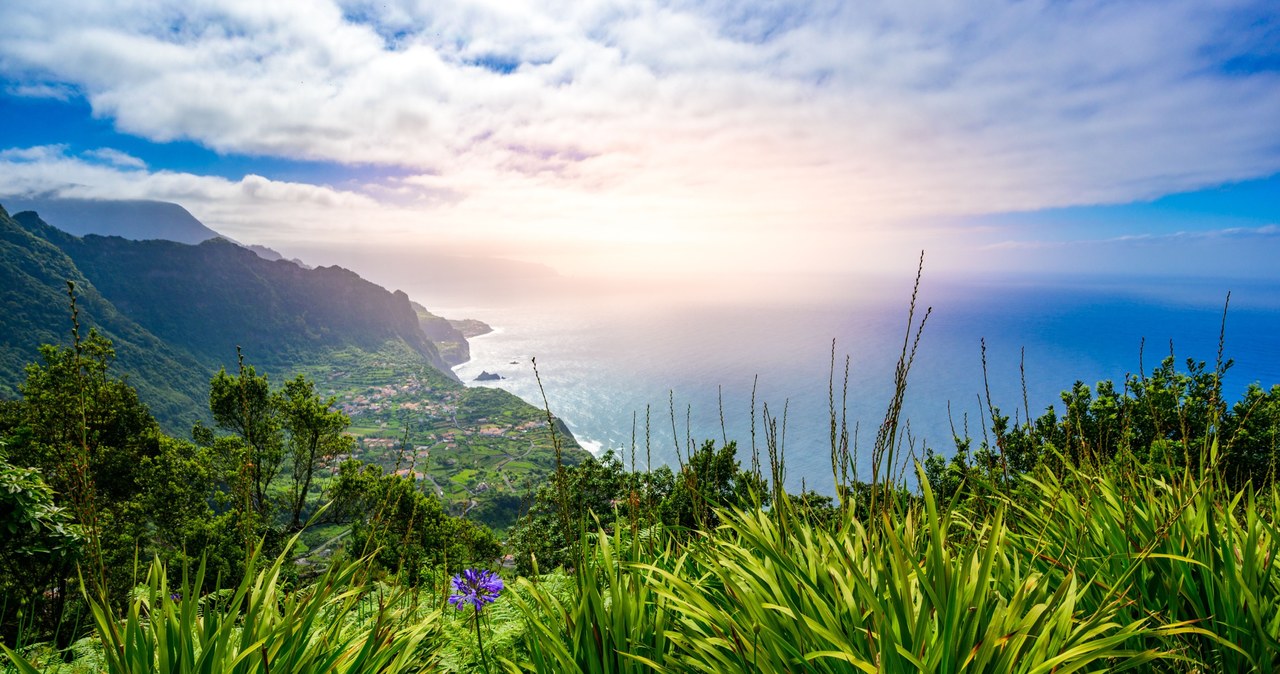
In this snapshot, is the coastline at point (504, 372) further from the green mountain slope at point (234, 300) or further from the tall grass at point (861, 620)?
the tall grass at point (861, 620)

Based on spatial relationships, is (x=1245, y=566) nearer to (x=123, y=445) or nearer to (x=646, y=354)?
(x=123, y=445)

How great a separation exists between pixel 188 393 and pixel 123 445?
97.5 meters

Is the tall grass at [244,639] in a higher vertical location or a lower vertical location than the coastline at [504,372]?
higher

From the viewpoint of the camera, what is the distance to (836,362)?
102m

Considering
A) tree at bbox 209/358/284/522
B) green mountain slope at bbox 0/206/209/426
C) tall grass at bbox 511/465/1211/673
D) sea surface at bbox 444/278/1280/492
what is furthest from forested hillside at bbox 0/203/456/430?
tall grass at bbox 511/465/1211/673

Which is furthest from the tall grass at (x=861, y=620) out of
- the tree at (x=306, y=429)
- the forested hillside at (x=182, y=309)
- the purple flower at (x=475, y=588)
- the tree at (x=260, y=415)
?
the forested hillside at (x=182, y=309)

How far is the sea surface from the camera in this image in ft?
219

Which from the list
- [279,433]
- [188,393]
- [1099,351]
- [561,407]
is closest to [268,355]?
[188,393]

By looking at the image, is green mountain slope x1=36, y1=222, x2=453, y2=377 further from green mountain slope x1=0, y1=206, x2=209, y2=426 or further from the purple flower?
the purple flower

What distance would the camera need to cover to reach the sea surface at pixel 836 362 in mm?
66812

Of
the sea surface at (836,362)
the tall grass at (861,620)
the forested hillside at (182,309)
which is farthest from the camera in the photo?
the forested hillside at (182,309)

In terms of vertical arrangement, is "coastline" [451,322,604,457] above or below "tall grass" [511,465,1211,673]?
below

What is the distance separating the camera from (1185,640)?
2100 mm

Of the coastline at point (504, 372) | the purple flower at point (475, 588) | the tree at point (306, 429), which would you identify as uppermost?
the purple flower at point (475, 588)
